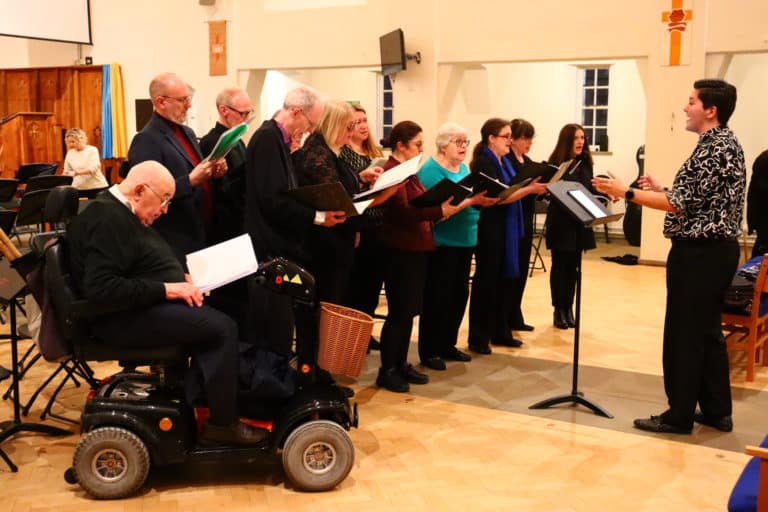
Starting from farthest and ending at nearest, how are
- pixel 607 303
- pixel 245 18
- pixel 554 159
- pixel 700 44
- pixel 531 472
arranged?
pixel 245 18 < pixel 700 44 < pixel 607 303 < pixel 554 159 < pixel 531 472

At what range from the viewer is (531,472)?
375cm

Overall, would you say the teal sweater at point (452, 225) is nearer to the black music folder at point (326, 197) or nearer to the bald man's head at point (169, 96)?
the black music folder at point (326, 197)

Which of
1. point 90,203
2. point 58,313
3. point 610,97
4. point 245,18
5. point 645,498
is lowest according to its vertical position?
point 645,498

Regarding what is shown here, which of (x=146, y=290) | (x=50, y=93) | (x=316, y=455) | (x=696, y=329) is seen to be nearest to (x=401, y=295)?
(x=316, y=455)

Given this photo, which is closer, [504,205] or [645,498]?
[645,498]

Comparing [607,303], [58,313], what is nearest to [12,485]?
[58,313]

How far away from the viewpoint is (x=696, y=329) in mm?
4113

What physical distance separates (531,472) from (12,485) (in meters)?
2.20

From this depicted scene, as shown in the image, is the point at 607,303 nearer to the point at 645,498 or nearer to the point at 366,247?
the point at 366,247

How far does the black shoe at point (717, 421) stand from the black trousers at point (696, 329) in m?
0.03

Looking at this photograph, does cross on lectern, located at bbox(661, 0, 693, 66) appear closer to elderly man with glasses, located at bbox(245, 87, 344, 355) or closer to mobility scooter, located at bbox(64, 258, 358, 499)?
elderly man with glasses, located at bbox(245, 87, 344, 355)

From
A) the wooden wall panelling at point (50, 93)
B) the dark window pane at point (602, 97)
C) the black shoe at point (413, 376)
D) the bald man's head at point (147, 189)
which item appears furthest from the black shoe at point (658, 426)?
the wooden wall panelling at point (50, 93)

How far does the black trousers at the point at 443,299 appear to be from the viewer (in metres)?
5.23

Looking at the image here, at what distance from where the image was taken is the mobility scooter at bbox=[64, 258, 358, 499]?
134 inches
